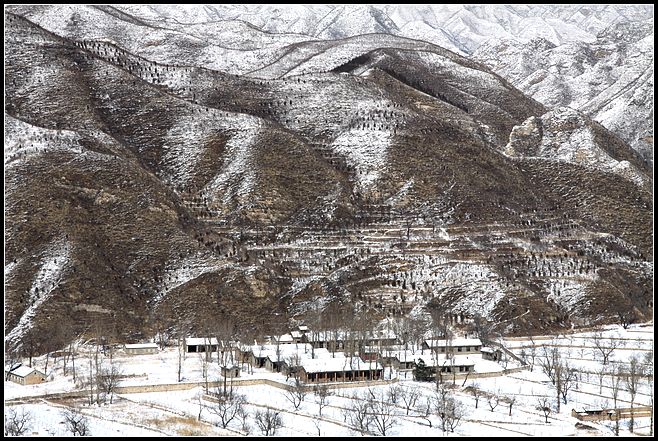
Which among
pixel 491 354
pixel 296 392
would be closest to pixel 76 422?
pixel 296 392

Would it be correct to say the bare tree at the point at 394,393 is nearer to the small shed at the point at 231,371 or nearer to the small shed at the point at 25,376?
the small shed at the point at 231,371

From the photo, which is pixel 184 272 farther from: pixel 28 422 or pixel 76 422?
pixel 76 422

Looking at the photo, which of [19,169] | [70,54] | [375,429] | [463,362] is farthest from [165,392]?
[70,54]

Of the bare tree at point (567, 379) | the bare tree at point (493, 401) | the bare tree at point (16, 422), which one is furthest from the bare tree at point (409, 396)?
the bare tree at point (16, 422)

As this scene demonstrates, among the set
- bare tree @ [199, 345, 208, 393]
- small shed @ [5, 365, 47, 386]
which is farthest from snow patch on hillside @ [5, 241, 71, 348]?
bare tree @ [199, 345, 208, 393]

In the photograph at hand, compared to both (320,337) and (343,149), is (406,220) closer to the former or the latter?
(343,149)
